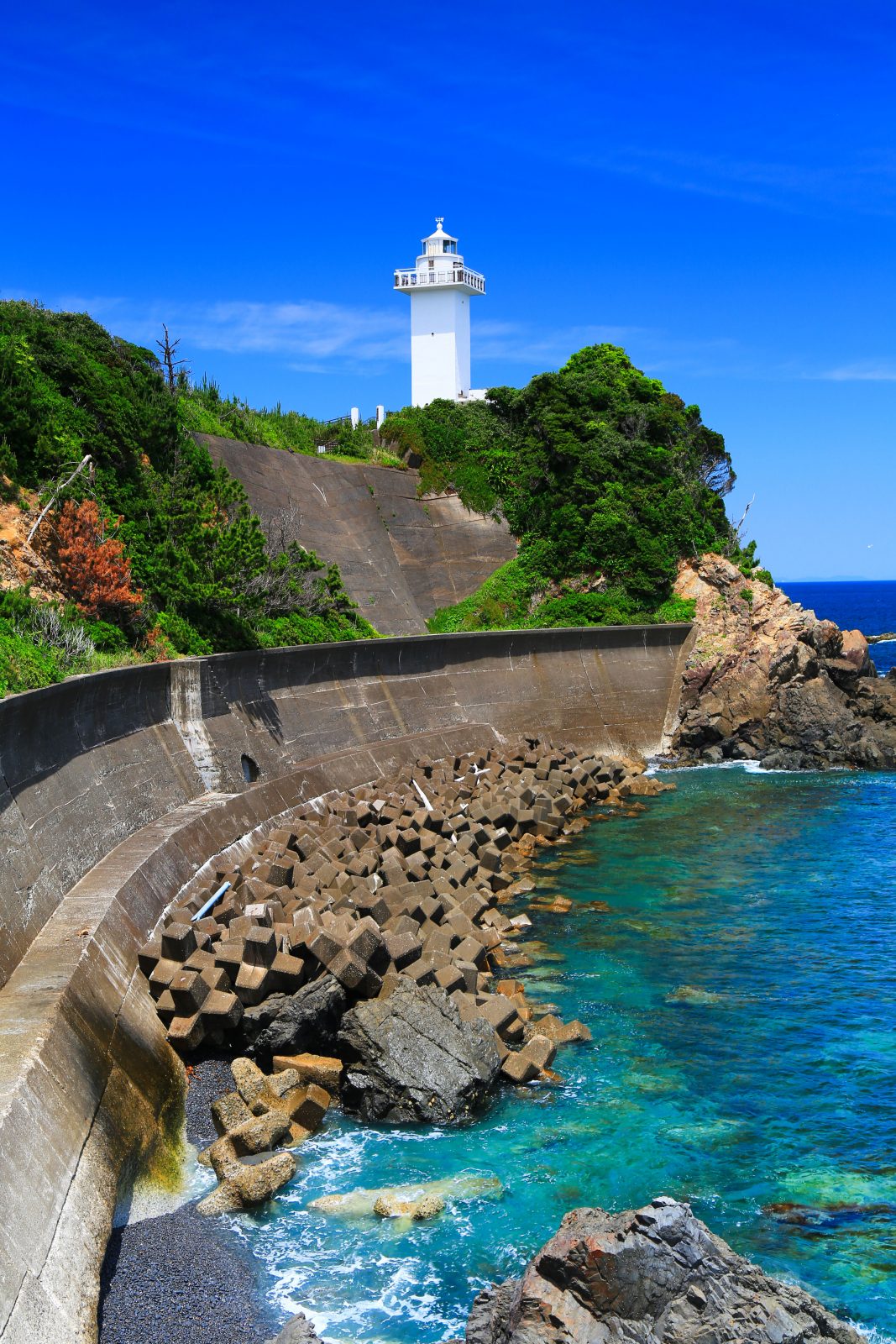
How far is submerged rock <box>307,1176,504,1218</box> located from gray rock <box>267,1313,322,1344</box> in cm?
231

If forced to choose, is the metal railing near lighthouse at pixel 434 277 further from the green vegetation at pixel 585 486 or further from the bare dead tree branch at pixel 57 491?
the bare dead tree branch at pixel 57 491

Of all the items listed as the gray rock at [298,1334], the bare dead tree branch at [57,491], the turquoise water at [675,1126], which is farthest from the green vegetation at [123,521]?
the gray rock at [298,1334]

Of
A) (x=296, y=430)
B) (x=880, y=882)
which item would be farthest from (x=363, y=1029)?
(x=296, y=430)

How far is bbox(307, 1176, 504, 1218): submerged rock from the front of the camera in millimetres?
9094

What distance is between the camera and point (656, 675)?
3344 centimetres

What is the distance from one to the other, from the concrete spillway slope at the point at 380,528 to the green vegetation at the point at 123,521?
6.67 m

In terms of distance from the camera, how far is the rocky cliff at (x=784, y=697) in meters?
31.2

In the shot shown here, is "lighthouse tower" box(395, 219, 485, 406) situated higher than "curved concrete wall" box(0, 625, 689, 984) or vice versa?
"lighthouse tower" box(395, 219, 485, 406)

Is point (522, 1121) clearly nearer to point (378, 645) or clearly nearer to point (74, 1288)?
point (74, 1288)

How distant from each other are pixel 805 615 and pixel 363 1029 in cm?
2653

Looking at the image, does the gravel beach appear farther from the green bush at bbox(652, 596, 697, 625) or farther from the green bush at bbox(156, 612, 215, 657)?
the green bush at bbox(652, 596, 697, 625)

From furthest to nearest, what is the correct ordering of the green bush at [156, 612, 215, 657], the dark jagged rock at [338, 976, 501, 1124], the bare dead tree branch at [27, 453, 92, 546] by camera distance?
the green bush at [156, 612, 215, 657], the bare dead tree branch at [27, 453, 92, 546], the dark jagged rock at [338, 976, 501, 1124]

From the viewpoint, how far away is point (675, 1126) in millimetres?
10609

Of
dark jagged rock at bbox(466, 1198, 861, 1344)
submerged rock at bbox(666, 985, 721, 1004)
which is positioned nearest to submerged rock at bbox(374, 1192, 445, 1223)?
dark jagged rock at bbox(466, 1198, 861, 1344)
